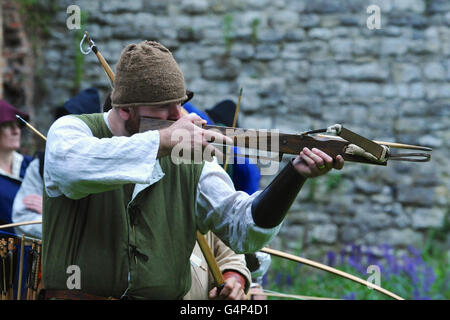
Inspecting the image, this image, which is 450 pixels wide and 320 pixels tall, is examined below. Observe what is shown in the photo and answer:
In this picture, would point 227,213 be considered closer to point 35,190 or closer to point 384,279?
point 35,190

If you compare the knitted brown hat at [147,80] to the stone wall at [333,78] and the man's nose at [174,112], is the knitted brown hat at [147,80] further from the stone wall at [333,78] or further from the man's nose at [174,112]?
the stone wall at [333,78]

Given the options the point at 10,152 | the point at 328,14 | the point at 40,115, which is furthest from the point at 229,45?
the point at 10,152

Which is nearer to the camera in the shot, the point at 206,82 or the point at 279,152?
the point at 279,152

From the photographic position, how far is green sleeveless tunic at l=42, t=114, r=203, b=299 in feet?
7.63

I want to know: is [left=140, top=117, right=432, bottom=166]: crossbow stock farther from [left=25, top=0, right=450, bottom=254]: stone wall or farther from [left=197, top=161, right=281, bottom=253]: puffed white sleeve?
[left=25, top=0, right=450, bottom=254]: stone wall

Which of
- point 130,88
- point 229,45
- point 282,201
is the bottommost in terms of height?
point 282,201

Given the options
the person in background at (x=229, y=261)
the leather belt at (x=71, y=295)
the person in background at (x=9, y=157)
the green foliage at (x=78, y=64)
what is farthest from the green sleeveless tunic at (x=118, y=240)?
the green foliage at (x=78, y=64)

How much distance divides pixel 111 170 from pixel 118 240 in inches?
14.3

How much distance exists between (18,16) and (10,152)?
2.83 m

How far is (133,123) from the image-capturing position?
2359 mm

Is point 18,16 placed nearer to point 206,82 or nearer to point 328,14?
point 206,82

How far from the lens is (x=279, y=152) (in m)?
2.15

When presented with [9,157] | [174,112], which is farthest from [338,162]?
[9,157]

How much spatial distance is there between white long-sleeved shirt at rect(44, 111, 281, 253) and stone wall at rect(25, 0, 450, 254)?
482cm
